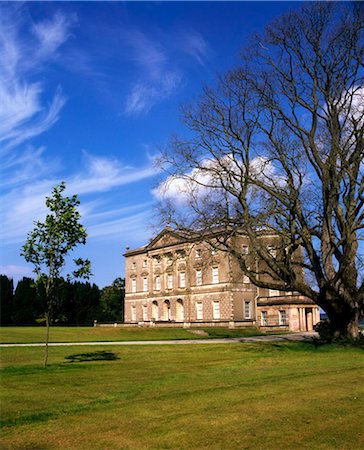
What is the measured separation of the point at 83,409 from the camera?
8.75 metres

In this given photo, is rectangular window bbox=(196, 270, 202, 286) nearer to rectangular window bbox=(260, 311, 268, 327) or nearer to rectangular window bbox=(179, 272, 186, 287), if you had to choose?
rectangular window bbox=(179, 272, 186, 287)

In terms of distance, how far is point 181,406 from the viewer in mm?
8766

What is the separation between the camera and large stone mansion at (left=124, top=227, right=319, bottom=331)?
50906 millimetres

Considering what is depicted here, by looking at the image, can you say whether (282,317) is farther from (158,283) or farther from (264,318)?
(158,283)

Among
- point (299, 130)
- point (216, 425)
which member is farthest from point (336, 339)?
point (216, 425)

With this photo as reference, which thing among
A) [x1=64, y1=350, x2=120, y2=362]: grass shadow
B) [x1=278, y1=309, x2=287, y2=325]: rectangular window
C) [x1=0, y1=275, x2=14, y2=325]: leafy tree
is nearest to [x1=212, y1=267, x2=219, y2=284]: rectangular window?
[x1=278, y1=309, x2=287, y2=325]: rectangular window

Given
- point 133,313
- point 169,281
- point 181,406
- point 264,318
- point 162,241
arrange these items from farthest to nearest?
point 133,313 < point 162,241 < point 169,281 < point 264,318 < point 181,406

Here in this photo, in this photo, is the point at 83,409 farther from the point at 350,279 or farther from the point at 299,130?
the point at 299,130

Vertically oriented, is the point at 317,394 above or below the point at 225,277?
below

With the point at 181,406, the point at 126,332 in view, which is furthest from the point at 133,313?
the point at 181,406

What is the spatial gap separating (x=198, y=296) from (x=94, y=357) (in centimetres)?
4249

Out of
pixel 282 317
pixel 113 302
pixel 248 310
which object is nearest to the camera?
pixel 282 317

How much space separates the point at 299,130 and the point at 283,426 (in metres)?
19.9

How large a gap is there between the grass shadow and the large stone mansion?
23.9m
